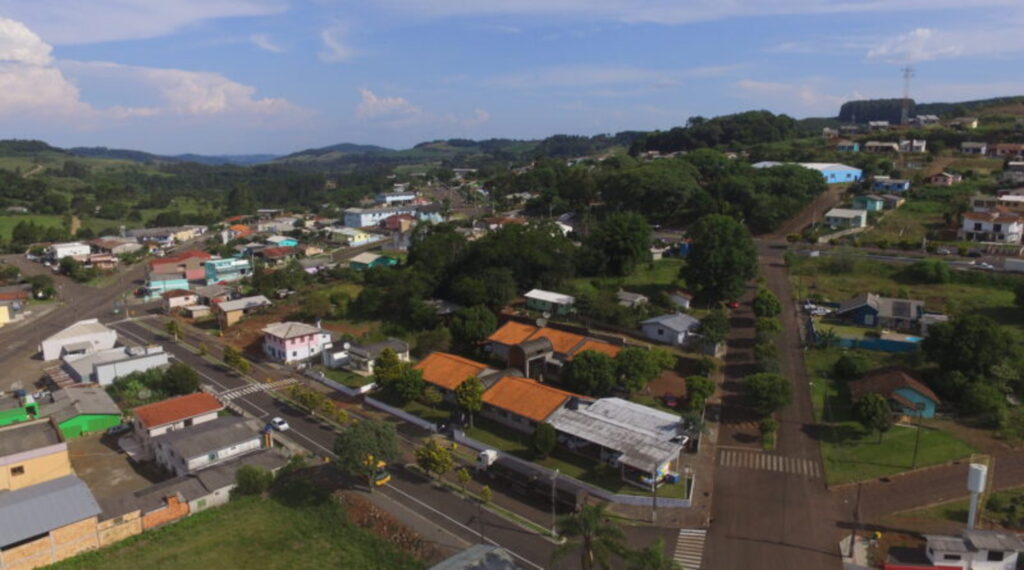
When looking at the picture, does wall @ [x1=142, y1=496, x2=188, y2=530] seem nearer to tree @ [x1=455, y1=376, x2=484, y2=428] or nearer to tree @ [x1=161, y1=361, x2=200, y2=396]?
tree @ [x1=455, y1=376, x2=484, y2=428]

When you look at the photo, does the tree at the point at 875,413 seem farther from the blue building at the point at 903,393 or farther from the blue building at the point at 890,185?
the blue building at the point at 890,185

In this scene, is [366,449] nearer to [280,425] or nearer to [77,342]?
[280,425]

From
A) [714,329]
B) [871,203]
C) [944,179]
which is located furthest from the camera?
[944,179]

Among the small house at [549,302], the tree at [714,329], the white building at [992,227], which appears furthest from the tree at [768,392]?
the white building at [992,227]

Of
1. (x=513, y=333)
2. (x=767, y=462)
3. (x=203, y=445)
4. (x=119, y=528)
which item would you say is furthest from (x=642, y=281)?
(x=119, y=528)

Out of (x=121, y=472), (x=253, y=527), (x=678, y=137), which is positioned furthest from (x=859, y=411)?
(x=678, y=137)

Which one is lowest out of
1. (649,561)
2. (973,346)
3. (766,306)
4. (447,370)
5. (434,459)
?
(434,459)

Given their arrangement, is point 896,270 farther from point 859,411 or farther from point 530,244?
point 530,244
